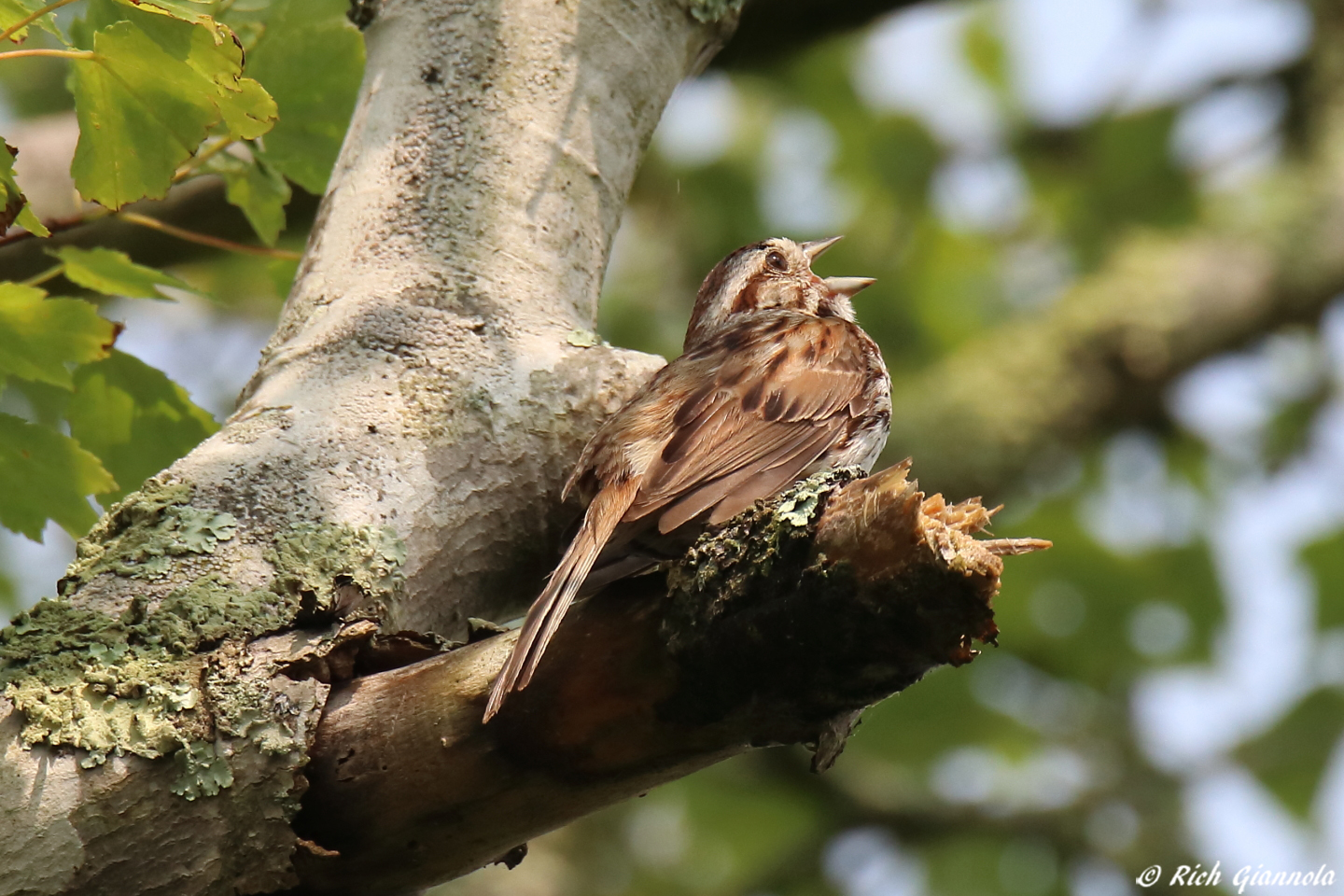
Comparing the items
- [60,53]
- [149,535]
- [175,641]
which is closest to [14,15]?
[60,53]

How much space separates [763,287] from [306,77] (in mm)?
2189

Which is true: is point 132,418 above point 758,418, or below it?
above

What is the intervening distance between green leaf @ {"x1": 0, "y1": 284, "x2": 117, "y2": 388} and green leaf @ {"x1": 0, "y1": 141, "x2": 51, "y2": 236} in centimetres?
31

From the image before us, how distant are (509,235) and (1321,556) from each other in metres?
6.67

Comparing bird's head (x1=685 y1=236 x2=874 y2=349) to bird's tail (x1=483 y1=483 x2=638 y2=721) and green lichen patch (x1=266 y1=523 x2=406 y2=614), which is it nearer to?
bird's tail (x1=483 y1=483 x2=638 y2=721)

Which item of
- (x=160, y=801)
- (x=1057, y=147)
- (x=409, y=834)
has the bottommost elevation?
(x=1057, y=147)

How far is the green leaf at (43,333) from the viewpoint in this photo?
7.97ft

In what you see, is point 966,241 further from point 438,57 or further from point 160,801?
point 160,801

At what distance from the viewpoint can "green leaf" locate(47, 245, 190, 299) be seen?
2697 millimetres

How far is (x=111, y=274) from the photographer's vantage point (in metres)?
2.72

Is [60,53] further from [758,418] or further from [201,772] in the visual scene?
[758,418]

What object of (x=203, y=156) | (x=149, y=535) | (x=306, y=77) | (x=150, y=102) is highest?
(x=150, y=102)

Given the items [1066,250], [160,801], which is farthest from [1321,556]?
[160,801]

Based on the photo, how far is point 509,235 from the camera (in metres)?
3.20
